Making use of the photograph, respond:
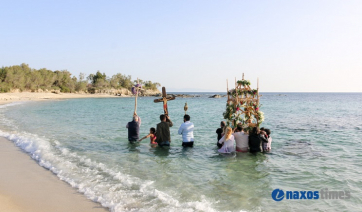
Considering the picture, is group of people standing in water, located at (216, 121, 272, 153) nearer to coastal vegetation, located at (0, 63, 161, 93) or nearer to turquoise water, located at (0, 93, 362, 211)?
turquoise water, located at (0, 93, 362, 211)

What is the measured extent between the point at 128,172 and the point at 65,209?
3.00m

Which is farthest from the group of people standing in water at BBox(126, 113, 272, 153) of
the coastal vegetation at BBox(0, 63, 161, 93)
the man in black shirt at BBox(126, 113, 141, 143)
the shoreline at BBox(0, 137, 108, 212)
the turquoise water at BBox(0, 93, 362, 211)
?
the coastal vegetation at BBox(0, 63, 161, 93)

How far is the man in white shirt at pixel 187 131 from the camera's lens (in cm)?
1105

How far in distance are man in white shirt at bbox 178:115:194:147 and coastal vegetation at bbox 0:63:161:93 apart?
77778mm

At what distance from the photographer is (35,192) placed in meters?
6.69

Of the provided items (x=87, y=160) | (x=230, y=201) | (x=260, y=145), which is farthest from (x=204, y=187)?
(x=87, y=160)

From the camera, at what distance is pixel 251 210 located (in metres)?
5.88

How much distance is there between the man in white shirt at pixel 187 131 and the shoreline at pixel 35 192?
5134mm

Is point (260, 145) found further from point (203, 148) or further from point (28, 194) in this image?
point (28, 194)

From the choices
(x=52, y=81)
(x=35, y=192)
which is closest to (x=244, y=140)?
(x=35, y=192)

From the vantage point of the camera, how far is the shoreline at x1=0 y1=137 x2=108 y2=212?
5859 mm

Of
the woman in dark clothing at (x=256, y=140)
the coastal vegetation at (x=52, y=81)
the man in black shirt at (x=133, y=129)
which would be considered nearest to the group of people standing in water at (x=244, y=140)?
the woman in dark clothing at (x=256, y=140)

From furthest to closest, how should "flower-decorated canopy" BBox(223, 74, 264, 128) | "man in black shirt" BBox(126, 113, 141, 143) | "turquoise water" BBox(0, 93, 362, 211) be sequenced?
"man in black shirt" BBox(126, 113, 141, 143) < "flower-decorated canopy" BBox(223, 74, 264, 128) < "turquoise water" BBox(0, 93, 362, 211)

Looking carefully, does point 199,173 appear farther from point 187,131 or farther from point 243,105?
point 243,105
